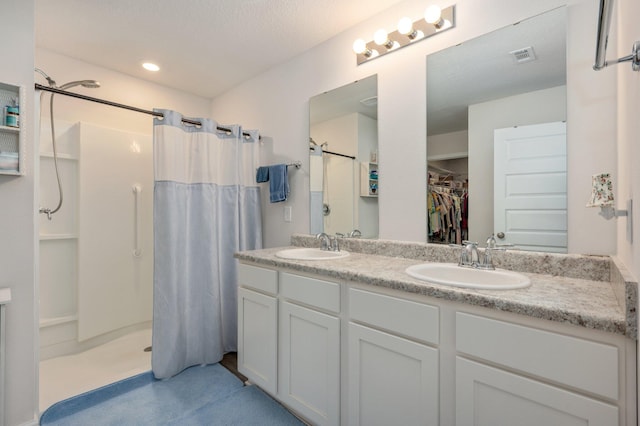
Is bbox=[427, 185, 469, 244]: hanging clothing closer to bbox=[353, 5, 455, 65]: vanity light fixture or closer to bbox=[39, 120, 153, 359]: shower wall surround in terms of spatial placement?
bbox=[353, 5, 455, 65]: vanity light fixture

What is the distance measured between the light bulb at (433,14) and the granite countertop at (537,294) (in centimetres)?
134

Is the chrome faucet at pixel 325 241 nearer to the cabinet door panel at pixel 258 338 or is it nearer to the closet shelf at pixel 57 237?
the cabinet door panel at pixel 258 338

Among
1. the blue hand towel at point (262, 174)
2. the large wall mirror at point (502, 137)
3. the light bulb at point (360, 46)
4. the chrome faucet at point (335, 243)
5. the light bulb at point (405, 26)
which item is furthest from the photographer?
the blue hand towel at point (262, 174)

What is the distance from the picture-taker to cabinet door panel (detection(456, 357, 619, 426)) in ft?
2.69

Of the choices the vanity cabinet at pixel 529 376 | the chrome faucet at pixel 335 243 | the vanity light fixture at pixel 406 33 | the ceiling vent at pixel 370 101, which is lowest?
the vanity cabinet at pixel 529 376

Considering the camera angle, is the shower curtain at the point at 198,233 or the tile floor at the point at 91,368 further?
the shower curtain at the point at 198,233


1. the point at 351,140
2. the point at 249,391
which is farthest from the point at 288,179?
the point at 249,391

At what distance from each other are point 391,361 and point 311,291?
50 cm

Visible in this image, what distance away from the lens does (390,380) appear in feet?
4.04

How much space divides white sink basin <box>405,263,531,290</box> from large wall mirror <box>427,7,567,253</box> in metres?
0.23

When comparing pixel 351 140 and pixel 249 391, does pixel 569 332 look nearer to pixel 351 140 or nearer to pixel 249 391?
pixel 351 140

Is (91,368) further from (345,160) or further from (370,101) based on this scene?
(370,101)

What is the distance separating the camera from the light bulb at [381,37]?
1864mm

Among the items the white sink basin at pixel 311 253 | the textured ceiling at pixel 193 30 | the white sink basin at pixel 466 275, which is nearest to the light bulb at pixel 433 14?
the textured ceiling at pixel 193 30
